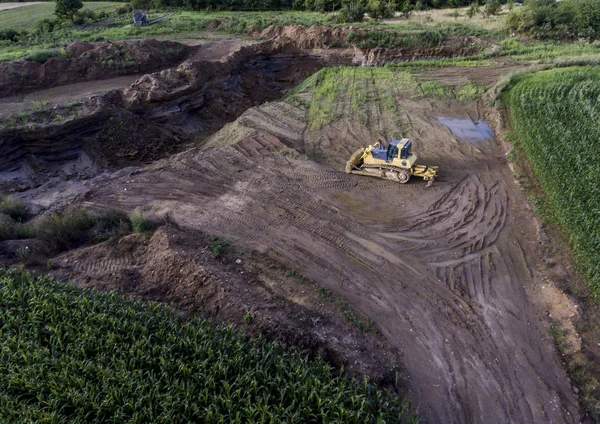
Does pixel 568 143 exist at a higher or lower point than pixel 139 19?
lower

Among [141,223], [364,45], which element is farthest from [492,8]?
[141,223]

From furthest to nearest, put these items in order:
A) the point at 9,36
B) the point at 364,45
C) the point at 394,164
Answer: the point at 364,45, the point at 9,36, the point at 394,164

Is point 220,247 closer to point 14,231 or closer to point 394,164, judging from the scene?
point 14,231

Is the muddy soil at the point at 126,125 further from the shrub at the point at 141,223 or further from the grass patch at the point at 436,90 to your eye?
the grass patch at the point at 436,90

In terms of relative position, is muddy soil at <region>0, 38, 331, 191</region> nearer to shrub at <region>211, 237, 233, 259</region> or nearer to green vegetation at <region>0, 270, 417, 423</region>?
shrub at <region>211, 237, 233, 259</region>

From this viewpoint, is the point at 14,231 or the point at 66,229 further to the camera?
the point at 66,229

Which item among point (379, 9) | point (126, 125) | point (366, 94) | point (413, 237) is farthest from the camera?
point (379, 9)
